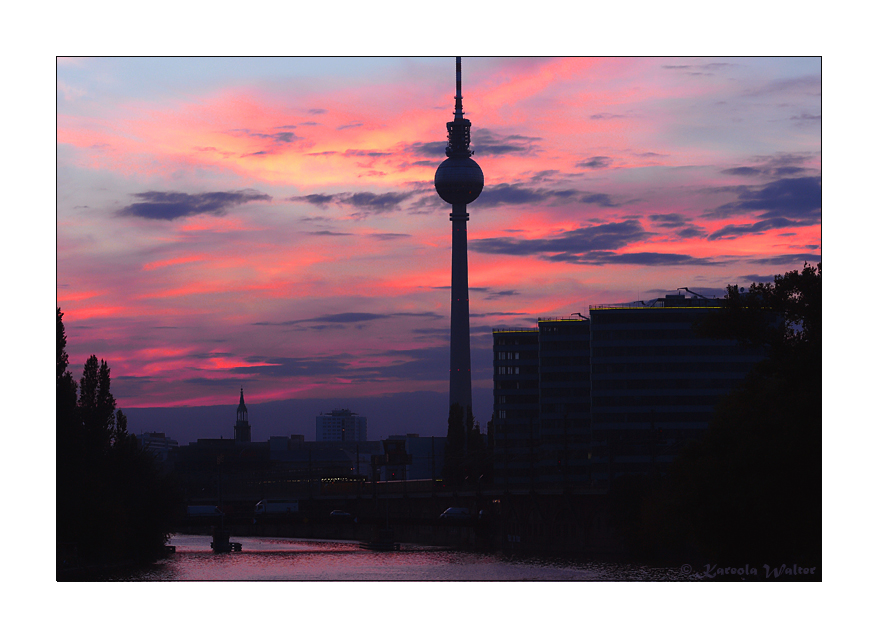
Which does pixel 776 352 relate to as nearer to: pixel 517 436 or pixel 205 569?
pixel 205 569

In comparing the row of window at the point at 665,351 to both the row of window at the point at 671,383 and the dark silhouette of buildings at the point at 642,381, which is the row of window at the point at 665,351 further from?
the row of window at the point at 671,383

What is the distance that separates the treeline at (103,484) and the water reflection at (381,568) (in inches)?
108

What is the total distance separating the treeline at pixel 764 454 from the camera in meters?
39.3

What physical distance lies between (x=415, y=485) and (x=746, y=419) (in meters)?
136

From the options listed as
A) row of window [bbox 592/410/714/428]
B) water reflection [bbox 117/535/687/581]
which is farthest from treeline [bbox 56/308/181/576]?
row of window [bbox 592/410/714/428]

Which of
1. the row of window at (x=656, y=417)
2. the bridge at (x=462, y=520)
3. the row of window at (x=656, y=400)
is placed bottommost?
the bridge at (x=462, y=520)

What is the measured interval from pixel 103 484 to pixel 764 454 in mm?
46916

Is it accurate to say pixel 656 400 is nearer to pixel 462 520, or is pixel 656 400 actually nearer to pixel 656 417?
pixel 656 417

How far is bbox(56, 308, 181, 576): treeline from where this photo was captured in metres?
58.7

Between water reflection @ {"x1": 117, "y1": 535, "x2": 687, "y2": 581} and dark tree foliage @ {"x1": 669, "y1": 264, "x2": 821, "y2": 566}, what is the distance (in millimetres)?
14983

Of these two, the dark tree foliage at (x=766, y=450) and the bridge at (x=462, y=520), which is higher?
the dark tree foliage at (x=766, y=450)

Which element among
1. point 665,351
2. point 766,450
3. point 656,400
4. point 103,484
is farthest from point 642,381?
point 766,450

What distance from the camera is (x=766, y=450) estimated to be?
41594mm

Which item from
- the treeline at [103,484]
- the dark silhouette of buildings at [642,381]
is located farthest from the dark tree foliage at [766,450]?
the dark silhouette of buildings at [642,381]
